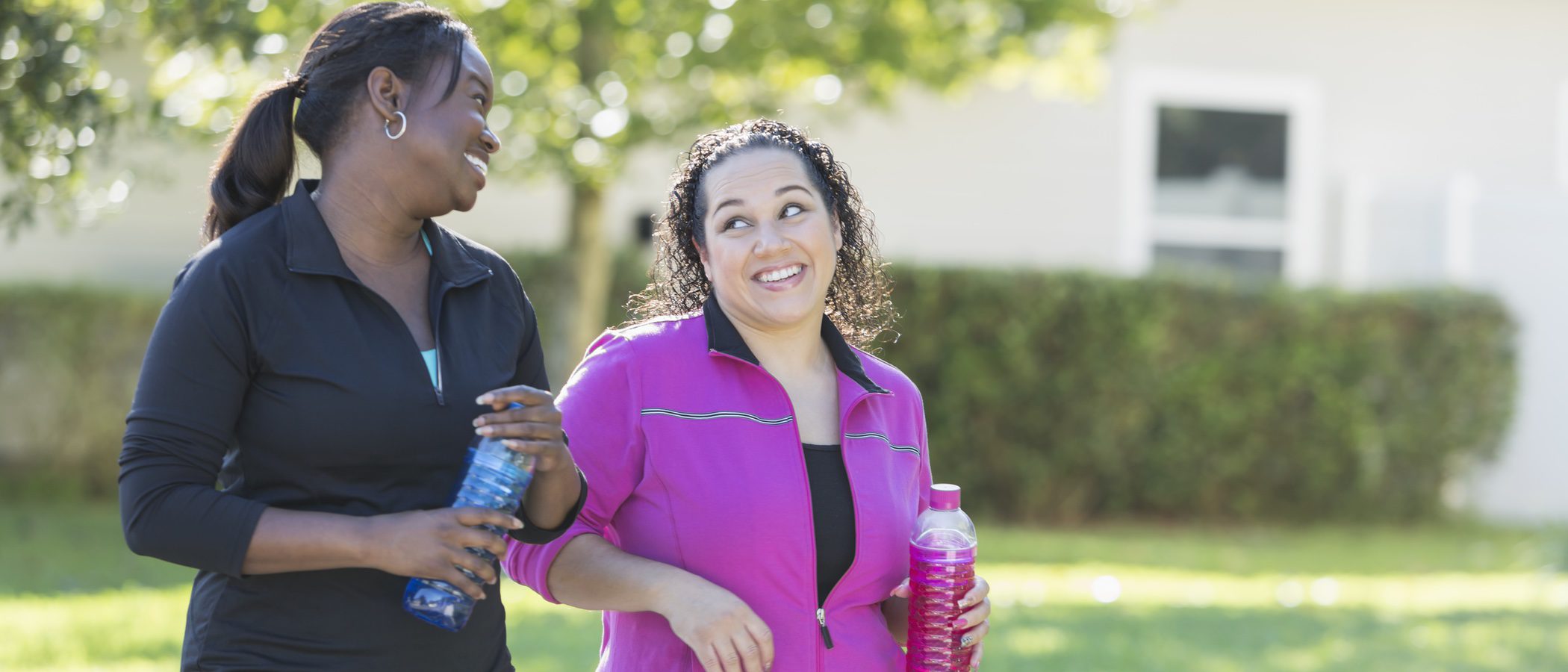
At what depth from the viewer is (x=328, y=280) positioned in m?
2.47

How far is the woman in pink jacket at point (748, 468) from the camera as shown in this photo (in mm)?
2766

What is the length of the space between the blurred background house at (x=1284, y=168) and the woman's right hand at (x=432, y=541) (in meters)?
10.1

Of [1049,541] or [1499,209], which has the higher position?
[1499,209]

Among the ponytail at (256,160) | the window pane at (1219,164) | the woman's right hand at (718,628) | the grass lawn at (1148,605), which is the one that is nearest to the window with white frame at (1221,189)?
the window pane at (1219,164)

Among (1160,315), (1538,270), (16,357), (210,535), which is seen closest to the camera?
(210,535)

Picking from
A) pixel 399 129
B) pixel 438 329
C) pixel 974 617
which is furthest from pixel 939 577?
pixel 399 129

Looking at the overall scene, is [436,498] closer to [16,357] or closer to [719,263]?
[719,263]

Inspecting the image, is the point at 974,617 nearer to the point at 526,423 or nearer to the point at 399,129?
the point at 526,423

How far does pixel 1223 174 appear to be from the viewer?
14.4 meters

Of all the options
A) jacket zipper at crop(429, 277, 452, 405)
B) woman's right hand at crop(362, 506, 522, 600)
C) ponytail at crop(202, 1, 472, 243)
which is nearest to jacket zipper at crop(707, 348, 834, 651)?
jacket zipper at crop(429, 277, 452, 405)

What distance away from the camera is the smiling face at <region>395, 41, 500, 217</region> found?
8.25 feet

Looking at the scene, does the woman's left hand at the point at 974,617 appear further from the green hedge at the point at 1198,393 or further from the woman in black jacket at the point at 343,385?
the green hedge at the point at 1198,393

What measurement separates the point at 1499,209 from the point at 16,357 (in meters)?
12.3

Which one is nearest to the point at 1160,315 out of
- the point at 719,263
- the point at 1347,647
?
the point at 1347,647
